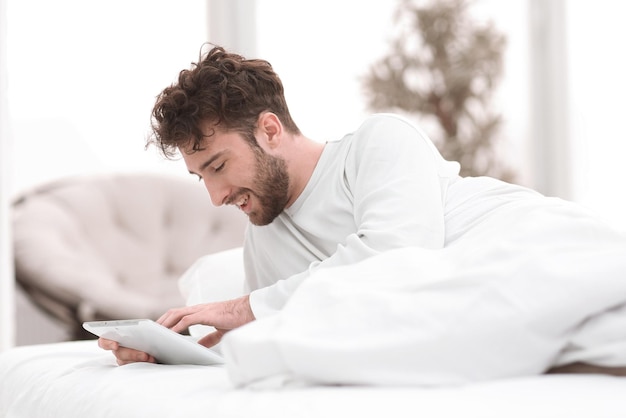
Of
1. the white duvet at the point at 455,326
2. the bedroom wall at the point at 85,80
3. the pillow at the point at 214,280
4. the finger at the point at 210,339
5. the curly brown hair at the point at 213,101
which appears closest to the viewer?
the white duvet at the point at 455,326

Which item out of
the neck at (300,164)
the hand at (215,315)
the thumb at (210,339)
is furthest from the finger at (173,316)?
the neck at (300,164)

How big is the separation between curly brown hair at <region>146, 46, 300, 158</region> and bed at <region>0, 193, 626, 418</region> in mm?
756

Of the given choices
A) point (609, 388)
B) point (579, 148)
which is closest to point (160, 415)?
point (609, 388)

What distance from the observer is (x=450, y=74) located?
422 cm

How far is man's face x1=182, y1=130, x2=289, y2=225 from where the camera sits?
1993 millimetres

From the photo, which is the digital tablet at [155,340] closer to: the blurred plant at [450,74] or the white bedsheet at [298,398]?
the white bedsheet at [298,398]

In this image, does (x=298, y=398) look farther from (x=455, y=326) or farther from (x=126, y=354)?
(x=126, y=354)

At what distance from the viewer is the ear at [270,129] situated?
2055mm

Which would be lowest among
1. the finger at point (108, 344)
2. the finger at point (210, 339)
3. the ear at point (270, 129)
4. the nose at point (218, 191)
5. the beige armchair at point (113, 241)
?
the beige armchair at point (113, 241)

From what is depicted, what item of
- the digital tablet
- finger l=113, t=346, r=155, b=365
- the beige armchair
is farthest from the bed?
the beige armchair

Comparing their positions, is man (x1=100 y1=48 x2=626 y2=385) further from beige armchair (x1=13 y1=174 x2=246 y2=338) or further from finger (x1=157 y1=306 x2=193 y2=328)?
beige armchair (x1=13 y1=174 x2=246 y2=338)

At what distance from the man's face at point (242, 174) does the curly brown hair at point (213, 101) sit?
23 mm

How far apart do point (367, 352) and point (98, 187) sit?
2.73m

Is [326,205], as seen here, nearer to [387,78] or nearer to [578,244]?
[578,244]
